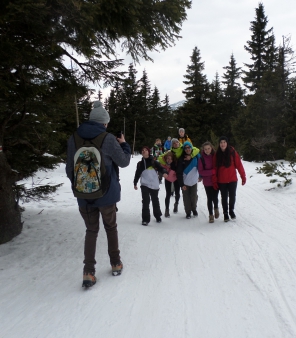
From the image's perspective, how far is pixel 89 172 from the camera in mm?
3617

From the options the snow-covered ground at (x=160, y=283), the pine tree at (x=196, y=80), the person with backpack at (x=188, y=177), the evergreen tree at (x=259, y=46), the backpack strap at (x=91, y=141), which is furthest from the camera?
the pine tree at (x=196, y=80)

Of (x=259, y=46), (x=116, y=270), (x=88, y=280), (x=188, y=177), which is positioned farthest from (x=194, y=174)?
(x=259, y=46)

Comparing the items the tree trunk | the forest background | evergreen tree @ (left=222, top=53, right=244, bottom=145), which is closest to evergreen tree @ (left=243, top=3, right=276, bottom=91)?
evergreen tree @ (left=222, top=53, right=244, bottom=145)

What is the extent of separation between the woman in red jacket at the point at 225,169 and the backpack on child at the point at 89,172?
3808mm

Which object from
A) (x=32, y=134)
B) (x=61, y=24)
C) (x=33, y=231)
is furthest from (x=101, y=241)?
(x=61, y=24)

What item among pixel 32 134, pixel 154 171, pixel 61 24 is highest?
pixel 61 24

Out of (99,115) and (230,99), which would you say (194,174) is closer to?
(99,115)

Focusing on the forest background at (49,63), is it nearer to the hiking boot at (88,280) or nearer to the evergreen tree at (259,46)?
the hiking boot at (88,280)

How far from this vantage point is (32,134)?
23.5ft

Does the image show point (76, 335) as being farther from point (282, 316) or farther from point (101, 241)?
point (101, 241)

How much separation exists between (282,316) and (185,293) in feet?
3.56

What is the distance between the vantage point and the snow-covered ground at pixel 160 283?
2871 millimetres

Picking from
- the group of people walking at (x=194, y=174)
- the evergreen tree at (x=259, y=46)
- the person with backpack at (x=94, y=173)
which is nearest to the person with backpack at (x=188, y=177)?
the group of people walking at (x=194, y=174)

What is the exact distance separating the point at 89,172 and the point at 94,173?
7 cm
